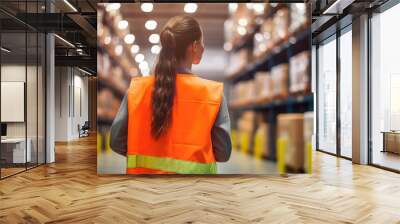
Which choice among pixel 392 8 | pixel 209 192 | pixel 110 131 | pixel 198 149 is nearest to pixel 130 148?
pixel 110 131

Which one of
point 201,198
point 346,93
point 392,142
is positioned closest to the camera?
point 201,198

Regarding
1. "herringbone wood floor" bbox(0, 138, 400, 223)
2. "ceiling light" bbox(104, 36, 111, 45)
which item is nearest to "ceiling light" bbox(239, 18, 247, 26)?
"ceiling light" bbox(104, 36, 111, 45)

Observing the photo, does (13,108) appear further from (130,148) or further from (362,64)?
(362,64)

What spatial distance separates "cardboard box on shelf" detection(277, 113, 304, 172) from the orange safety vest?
1.14 m

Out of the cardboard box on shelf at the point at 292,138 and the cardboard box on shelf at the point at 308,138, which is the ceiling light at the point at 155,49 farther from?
the cardboard box on shelf at the point at 308,138

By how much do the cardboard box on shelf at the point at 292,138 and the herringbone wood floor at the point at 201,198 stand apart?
0.89 feet

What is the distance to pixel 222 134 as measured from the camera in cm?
610

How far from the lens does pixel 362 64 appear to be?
7879mm

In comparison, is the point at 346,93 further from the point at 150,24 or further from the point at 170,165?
the point at 150,24

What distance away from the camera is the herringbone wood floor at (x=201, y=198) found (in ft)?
12.7

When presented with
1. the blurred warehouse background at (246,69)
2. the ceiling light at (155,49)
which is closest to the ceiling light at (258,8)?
the blurred warehouse background at (246,69)

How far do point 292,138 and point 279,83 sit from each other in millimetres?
938

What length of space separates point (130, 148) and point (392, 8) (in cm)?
558

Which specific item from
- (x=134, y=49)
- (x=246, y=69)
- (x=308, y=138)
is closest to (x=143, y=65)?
(x=134, y=49)
